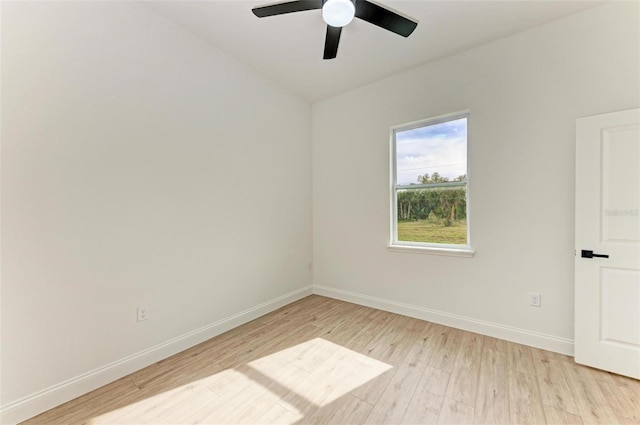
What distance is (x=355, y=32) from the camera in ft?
8.05

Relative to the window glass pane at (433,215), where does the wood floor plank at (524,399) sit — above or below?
below

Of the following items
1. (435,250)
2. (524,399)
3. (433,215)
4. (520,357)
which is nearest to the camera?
(524,399)

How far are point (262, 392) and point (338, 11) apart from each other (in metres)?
2.66

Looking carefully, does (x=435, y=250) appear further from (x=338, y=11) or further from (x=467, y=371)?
(x=338, y=11)

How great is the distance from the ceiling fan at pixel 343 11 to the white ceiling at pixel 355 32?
1.30 feet

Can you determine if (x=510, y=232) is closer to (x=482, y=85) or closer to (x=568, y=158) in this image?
(x=568, y=158)

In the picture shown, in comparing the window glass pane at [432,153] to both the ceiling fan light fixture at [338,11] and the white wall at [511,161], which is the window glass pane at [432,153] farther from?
the ceiling fan light fixture at [338,11]

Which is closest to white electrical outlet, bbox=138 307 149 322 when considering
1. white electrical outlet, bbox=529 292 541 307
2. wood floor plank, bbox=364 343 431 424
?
wood floor plank, bbox=364 343 431 424

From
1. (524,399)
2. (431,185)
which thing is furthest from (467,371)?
(431,185)

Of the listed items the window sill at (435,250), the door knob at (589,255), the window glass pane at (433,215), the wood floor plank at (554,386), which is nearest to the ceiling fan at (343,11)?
the window glass pane at (433,215)

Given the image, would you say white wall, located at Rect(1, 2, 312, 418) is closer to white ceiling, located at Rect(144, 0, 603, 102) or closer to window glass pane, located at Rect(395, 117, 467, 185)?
white ceiling, located at Rect(144, 0, 603, 102)

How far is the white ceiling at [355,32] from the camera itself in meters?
2.16

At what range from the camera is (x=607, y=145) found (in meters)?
2.05

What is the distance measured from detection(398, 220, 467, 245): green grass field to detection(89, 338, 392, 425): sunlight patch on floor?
1.53m
